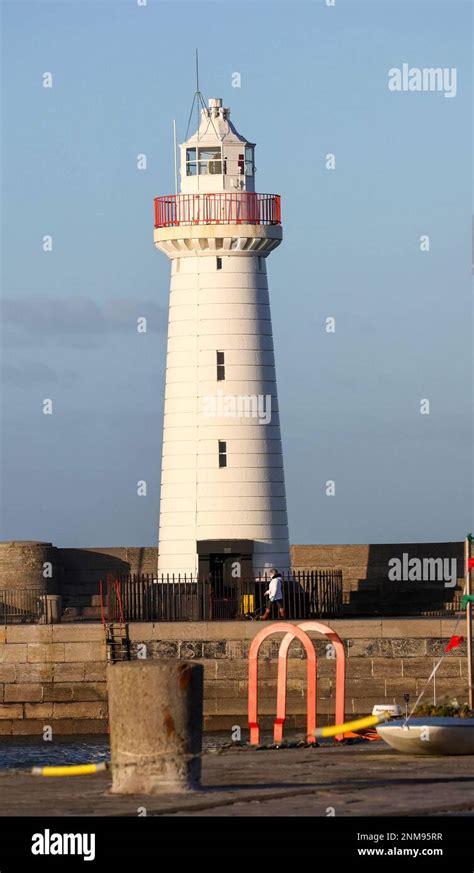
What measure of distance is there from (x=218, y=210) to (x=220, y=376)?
3321mm

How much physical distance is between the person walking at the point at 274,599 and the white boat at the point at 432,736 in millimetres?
15517

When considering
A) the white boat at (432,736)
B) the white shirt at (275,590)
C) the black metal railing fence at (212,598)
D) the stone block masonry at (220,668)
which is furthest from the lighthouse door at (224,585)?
the white boat at (432,736)

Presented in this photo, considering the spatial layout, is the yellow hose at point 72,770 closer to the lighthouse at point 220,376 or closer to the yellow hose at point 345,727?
the yellow hose at point 345,727

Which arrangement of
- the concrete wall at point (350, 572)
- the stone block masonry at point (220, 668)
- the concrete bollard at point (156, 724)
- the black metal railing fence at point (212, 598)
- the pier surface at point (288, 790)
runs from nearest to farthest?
the pier surface at point (288, 790), the concrete bollard at point (156, 724), the stone block masonry at point (220, 668), the black metal railing fence at point (212, 598), the concrete wall at point (350, 572)

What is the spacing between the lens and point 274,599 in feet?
113

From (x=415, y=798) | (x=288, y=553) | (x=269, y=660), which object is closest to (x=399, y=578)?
(x=288, y=553)

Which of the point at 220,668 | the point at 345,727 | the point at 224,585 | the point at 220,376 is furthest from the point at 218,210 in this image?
the point at 345,727

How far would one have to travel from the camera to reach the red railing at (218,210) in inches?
1494

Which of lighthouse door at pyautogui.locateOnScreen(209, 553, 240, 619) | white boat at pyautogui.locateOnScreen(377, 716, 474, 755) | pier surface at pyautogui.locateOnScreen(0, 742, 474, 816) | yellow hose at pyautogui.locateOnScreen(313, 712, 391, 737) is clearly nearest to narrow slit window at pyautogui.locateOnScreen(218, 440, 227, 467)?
lighthouse door at pyautogui.locateOnScreen(209, 553, 240, 619)

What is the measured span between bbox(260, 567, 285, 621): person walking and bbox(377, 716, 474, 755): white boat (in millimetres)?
15517

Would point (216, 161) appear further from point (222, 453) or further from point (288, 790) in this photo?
point (288, 790)

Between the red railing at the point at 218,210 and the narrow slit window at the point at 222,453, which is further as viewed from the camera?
the red railing at the point at 218,210

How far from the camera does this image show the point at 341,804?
14680mm
